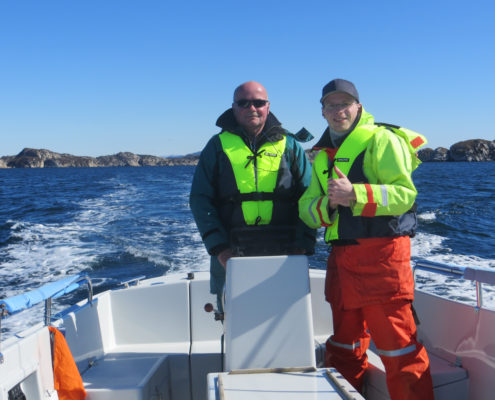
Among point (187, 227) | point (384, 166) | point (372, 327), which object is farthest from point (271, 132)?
point (187, 227)

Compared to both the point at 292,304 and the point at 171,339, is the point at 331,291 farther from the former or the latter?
the point at 171,339

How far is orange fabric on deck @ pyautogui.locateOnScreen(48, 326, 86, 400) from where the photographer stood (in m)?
2.24

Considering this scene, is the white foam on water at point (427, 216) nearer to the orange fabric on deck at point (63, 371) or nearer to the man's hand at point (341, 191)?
the man's hand at point (341, 191)

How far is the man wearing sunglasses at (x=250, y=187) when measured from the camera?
237 centimetres

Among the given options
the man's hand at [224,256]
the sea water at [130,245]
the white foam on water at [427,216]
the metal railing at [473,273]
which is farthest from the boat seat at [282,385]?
the white foam on water at [427,216]

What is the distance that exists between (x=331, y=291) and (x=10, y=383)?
1.54m

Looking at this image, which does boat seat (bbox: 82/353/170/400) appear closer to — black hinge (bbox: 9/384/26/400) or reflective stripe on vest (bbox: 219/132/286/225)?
black hinge (bbox: 9/384/26/400)

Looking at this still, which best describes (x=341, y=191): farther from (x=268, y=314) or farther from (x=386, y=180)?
(x=268, y=314)

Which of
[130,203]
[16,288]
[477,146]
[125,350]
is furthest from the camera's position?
[477,146]

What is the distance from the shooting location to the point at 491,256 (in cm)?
970

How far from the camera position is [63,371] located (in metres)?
2.25

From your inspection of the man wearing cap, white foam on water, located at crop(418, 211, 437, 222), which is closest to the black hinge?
the man wearing cap

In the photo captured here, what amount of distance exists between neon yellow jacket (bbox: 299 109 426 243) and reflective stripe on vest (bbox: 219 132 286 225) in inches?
10.0

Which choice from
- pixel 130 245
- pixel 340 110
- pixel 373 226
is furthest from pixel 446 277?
pixel 130 245
